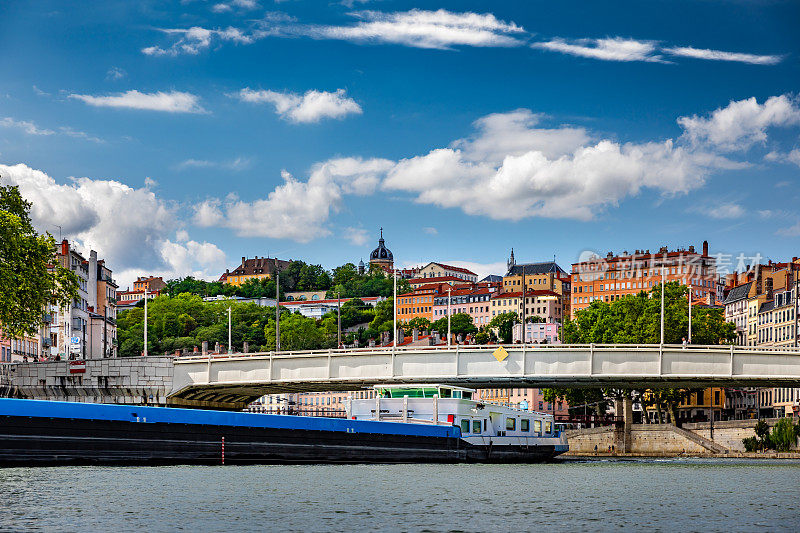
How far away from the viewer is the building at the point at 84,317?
121 meters

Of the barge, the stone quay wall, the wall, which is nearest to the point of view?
the barge

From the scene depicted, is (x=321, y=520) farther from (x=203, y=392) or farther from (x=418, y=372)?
(x=203, y=392)

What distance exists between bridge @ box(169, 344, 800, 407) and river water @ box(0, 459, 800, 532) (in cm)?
1801

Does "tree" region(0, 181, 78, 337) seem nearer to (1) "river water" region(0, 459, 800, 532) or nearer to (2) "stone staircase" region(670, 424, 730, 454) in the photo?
(1) "river water" region(0, 459, 800, 532)

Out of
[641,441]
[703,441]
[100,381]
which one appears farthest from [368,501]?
[641,441]

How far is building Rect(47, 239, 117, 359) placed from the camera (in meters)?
121

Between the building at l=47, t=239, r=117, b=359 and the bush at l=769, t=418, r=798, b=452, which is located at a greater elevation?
the building at l=47, t=239, r=117, b=359

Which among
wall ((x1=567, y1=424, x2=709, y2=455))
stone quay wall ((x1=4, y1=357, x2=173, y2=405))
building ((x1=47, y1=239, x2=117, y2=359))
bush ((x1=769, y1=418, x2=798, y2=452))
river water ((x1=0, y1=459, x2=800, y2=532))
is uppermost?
building ((x1=47, y1=239, x2=117, y2=359))

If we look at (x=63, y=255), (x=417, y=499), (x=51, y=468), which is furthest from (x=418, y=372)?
(x=63, y=255)

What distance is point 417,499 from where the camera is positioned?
36.3m

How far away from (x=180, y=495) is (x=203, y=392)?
44.7 metres

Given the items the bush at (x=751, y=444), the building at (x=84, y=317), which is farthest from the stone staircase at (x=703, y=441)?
the building at (x=84, y=317)

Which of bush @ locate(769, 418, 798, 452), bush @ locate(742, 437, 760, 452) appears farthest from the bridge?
bush @ locate(742, 437, 760, 452)

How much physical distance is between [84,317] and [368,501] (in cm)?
10354
